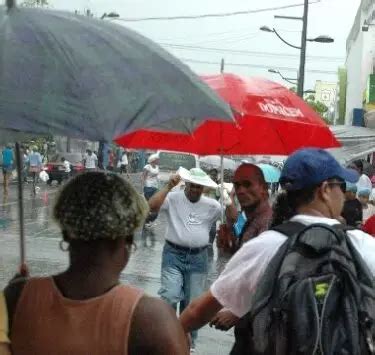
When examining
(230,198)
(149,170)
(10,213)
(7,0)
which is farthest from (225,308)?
Result: (10,213)

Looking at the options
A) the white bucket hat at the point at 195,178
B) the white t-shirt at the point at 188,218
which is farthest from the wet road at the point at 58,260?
the white bucket hat at the point at 195,178

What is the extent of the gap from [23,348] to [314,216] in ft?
3.95

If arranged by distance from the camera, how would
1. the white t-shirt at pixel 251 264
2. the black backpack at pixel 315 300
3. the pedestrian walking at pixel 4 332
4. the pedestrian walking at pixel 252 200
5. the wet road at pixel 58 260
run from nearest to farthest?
the pedestrian walking at pixel 4 332
the black backpack at pixel 315 300
the white t-shirt at pixel 251 264
the pedestrian walking at pixel 252 200
the wet road at pixel 58 260

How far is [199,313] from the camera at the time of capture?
11.2ft

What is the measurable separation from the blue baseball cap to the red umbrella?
4.86 ft

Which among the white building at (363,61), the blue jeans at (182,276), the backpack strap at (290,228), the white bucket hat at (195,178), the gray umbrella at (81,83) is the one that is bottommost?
the blue jeans at (182,276)

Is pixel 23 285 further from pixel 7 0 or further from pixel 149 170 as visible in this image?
pixel 149 170

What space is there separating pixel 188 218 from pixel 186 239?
7.7 inches

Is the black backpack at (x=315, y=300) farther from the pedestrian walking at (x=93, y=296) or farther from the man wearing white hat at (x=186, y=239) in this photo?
the man wearing white hat at (x=186, y=239)

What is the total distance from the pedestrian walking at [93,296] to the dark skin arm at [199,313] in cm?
80

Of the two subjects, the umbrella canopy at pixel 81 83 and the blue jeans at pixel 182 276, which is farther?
the blue jeans at pixel 182 276

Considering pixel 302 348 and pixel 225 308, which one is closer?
pixel 302 348

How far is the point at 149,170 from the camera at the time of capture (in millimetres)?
21125

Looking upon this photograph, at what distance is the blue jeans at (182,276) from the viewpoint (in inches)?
295
